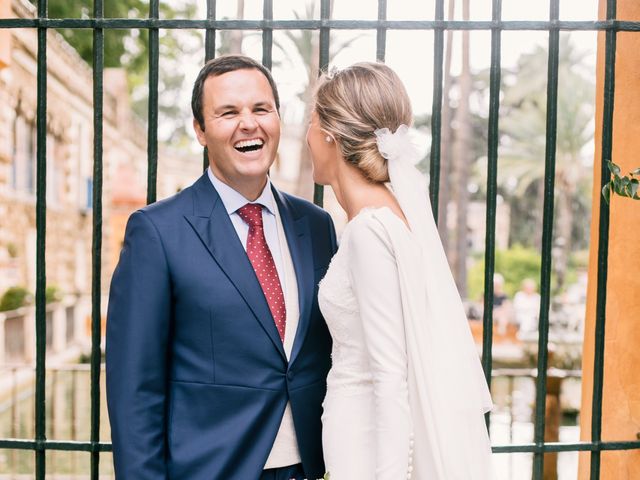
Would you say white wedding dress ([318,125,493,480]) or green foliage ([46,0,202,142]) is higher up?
green foliage ([46,0,202,142])

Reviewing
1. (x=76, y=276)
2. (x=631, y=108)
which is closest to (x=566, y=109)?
(x=76, y=276)

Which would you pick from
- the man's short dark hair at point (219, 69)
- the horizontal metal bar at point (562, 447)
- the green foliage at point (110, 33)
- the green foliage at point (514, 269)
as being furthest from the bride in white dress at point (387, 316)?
the green foliage at point (514, 269)

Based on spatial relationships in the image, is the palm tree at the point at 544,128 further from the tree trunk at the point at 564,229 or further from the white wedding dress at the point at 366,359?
the white wedding dress at the point at 366,359

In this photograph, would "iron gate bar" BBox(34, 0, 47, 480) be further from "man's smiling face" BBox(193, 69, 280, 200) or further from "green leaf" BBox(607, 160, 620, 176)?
"green leaf" BBox(607, 160, 620, 176)

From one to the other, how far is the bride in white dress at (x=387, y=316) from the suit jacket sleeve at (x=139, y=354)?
49 cm

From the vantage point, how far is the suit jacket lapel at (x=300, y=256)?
8.05ft

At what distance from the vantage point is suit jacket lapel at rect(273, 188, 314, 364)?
2.45 m

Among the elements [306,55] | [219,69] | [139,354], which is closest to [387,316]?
[139,354]

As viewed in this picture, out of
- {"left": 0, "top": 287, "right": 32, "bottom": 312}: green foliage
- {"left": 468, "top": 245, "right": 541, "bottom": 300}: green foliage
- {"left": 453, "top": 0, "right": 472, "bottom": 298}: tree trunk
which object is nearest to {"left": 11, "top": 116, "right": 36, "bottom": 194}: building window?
{"left": 0, "top": 287, "right": 32, "bottom": 312}: green foliage

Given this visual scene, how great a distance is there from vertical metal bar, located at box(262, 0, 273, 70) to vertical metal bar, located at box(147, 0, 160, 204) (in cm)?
37

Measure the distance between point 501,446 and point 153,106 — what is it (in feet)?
5.70

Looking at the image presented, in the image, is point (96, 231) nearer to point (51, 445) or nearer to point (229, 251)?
point (229, 251)

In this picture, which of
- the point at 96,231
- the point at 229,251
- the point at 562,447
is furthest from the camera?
the point at 562,447

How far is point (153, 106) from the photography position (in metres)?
2.76
